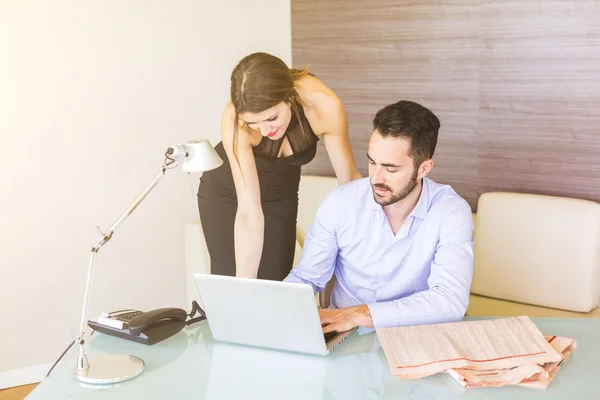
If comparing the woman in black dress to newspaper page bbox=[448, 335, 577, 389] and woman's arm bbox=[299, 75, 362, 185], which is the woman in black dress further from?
newspaper page bbox=[448, 335, 577, 389]

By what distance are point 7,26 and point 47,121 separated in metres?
0.41

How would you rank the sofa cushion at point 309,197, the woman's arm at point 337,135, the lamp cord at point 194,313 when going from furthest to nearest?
the sofa cushion at point 309,197 < the woman's arm at point 337,135 < the lamp cord at point 194,313

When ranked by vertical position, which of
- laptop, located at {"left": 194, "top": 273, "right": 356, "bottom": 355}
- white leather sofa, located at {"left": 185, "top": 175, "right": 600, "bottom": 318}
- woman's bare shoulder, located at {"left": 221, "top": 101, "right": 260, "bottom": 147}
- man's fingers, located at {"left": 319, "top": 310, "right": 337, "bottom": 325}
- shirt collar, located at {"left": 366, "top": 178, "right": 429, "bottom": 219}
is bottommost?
white leather sofa, located at {"left": 185, "top": 175, "right": 600, "bottom": 318}

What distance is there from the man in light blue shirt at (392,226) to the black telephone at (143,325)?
413 mm

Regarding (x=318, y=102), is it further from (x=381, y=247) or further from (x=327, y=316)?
(x=327, y=316)

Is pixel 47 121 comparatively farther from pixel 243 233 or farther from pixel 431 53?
pixel 431 53

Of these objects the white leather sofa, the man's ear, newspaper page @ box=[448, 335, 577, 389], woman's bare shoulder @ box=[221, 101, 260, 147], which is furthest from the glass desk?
the white leather sofa

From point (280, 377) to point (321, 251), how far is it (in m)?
0.65

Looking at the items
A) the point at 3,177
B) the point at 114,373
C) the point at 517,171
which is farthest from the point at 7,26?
the point at 517,171

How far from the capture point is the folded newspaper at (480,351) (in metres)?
1.56

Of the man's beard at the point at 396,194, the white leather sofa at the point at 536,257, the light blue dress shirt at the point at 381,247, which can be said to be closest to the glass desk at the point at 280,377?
the light blue dress shirt at the point at 381,247

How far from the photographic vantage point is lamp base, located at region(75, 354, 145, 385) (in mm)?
Answer: 1611

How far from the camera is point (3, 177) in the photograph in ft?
10.3

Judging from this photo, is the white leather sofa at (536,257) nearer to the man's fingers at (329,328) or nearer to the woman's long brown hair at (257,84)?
the woman's long brown hair at (257,84)
